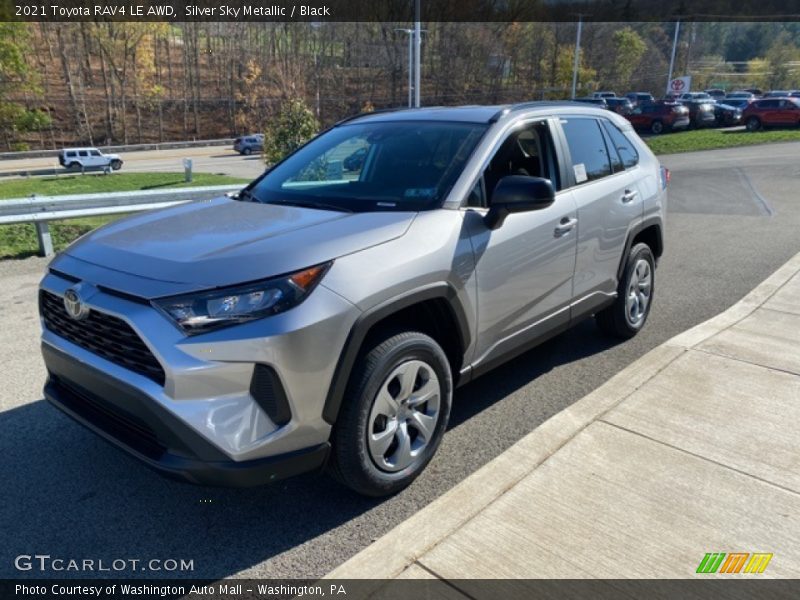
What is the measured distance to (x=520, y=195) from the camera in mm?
3166

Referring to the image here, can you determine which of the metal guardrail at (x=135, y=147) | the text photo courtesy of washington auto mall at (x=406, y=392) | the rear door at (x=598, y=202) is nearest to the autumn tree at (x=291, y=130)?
the text photo courtesy of washington auto mall at (x=406, y=392)

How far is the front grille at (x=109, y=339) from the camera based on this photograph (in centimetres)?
249

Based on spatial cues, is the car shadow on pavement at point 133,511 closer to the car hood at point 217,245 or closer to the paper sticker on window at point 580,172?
the car hood at point 217,245

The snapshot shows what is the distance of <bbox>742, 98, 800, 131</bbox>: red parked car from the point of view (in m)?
30.9

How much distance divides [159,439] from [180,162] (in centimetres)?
3596

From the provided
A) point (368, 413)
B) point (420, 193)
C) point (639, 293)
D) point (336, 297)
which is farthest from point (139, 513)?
point (639, 293)

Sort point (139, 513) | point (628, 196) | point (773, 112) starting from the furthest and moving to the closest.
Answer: point (773, 112) → point (628, 196) → point (139, 513)

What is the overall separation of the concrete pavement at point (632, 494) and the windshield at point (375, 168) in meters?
1.49

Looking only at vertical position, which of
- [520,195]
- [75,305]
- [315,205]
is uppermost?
[520,195]

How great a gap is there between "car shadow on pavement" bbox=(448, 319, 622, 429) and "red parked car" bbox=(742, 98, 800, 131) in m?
32.2

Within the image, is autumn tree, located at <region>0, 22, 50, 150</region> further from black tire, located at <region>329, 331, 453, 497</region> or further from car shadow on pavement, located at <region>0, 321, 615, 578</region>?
black tire, located at <region>329, 331, 453, 497</region>

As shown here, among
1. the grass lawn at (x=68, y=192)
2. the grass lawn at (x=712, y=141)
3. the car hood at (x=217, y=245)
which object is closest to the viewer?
the car hood at (x=217, y=245)

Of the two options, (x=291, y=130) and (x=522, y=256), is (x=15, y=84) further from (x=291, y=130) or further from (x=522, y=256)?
(x=522, y=256)

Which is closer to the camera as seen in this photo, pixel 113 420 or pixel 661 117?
pixel 113 420
